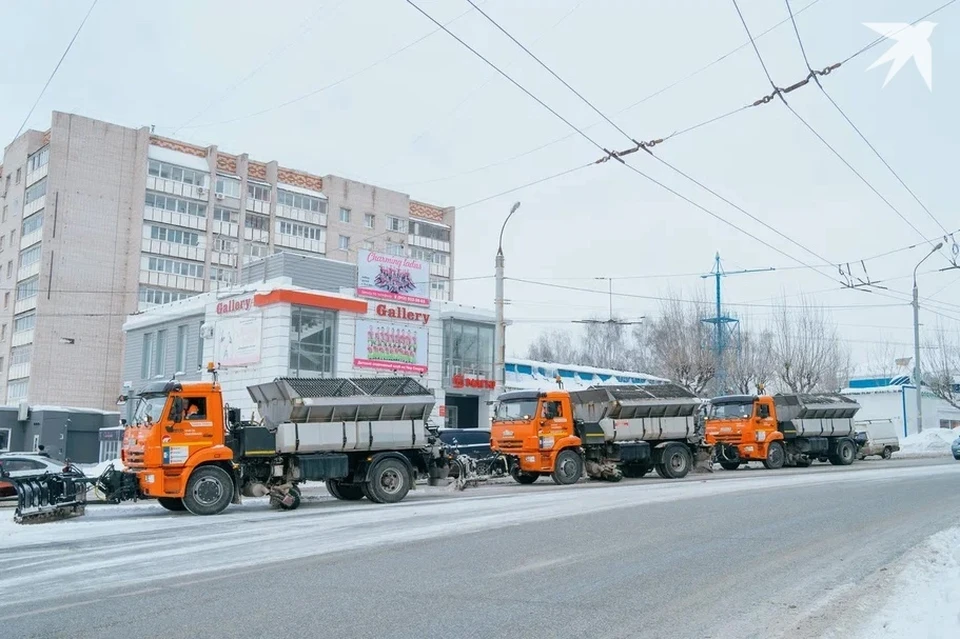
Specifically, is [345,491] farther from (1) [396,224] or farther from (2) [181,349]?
(1) [396,224]

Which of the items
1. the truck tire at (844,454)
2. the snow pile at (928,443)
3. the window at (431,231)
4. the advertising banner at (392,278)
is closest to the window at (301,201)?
the window at (431,231)

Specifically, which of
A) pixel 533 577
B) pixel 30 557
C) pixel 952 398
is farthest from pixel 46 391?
pixel 952 398

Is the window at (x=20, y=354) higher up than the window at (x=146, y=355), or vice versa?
the window at (x=20, y=354)

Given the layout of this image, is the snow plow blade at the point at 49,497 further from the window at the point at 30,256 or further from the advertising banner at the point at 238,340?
the window at the point at 30,256

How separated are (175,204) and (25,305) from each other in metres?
12.2

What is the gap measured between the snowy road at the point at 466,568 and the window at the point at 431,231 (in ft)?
206

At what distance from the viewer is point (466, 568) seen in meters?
9.72

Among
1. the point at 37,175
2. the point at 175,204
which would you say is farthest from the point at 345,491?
the point at 37,175

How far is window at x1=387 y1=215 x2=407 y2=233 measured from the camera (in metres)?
76.4

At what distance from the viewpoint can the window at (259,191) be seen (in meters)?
68.2

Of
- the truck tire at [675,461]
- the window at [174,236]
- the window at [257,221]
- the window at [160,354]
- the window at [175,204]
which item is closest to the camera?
the truck tire at [675,461]

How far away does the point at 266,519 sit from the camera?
1548 centimetres

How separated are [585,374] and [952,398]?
24023 mm

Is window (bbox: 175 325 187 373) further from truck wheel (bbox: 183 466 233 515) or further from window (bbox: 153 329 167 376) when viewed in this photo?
truck wheel (bbox: 183 466 233 515)
